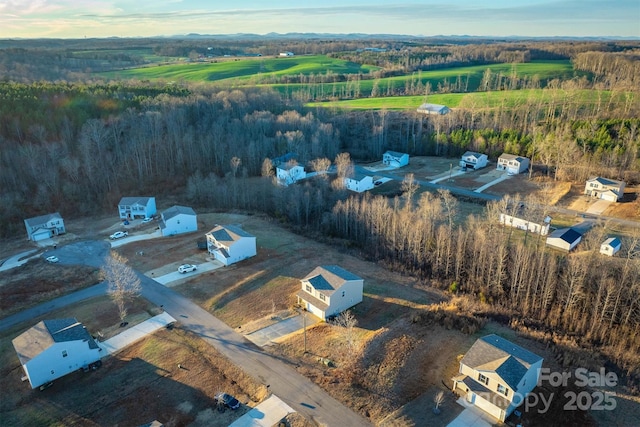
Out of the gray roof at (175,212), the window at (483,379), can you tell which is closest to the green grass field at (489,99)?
the gray roof at (175,212)

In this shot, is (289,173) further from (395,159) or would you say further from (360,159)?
(360,159)

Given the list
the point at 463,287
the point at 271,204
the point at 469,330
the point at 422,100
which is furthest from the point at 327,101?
the point at 469,330

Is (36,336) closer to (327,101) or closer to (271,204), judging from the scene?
(271,204)

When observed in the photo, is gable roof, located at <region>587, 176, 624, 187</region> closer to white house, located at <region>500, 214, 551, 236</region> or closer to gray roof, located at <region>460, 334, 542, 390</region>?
white house, located at <region>500, 214, 551, 236</region>

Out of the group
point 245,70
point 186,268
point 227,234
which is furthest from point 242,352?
point 245,70

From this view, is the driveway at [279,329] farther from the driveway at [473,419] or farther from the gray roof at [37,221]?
the gray roof at [37,221]

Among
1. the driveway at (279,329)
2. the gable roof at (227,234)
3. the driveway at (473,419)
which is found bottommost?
the driveway at (279,329)
